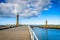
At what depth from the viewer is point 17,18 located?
68.6m

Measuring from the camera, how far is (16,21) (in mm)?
67750

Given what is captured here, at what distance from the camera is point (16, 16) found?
67.5m

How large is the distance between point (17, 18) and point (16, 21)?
193 cm

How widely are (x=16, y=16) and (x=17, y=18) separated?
1616 millimetres

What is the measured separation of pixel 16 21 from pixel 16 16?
274 cm
